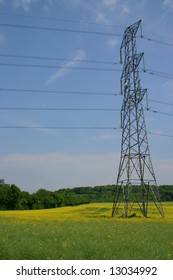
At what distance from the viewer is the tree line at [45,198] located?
95750mm

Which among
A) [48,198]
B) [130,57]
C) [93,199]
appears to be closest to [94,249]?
[130,57]

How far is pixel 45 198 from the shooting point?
108062 millimetres

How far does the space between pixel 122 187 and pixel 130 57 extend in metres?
14.7

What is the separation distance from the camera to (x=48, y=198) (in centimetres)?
10812

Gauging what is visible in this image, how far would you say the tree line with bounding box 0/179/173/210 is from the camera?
314 feet

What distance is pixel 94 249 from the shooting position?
11.7 metres

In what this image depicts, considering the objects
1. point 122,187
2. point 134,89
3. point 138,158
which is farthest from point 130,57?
point 122,187

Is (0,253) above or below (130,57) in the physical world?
below

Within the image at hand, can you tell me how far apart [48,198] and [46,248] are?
321 feet

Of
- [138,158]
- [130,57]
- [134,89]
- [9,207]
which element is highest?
[130,57]
